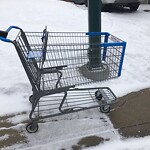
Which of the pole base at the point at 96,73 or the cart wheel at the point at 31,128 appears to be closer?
the cart wheel at the point at 31,128

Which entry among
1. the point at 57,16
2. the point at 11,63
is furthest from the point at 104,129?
the point at 57,16

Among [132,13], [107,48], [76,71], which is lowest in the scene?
[132,13]

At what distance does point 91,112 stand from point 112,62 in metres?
0.76

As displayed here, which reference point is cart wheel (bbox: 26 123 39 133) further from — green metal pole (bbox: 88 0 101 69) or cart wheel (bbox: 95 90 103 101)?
green metal pole (bbox: 88 0 101 69)

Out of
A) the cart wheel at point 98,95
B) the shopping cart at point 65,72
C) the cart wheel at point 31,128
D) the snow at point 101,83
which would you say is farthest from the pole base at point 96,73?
the cart wheel at point 31,128

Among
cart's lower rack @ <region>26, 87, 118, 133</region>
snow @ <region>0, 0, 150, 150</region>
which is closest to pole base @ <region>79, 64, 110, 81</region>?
cart's lower rack @ <region>26, 87, 118, 133</region>

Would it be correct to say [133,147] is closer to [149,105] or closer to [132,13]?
[149,105]

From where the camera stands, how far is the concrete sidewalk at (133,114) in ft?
10.2

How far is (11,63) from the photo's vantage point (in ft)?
15.5

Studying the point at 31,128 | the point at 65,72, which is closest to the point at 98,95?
the point at 65,72

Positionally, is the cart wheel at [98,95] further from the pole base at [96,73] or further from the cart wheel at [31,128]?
the cart wheel at [31,128]

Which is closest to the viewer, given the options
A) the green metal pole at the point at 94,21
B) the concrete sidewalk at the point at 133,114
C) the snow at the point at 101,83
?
the snow at the point at 101,83

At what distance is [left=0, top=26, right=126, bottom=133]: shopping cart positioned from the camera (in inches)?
110

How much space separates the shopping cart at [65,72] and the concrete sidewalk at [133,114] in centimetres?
19
